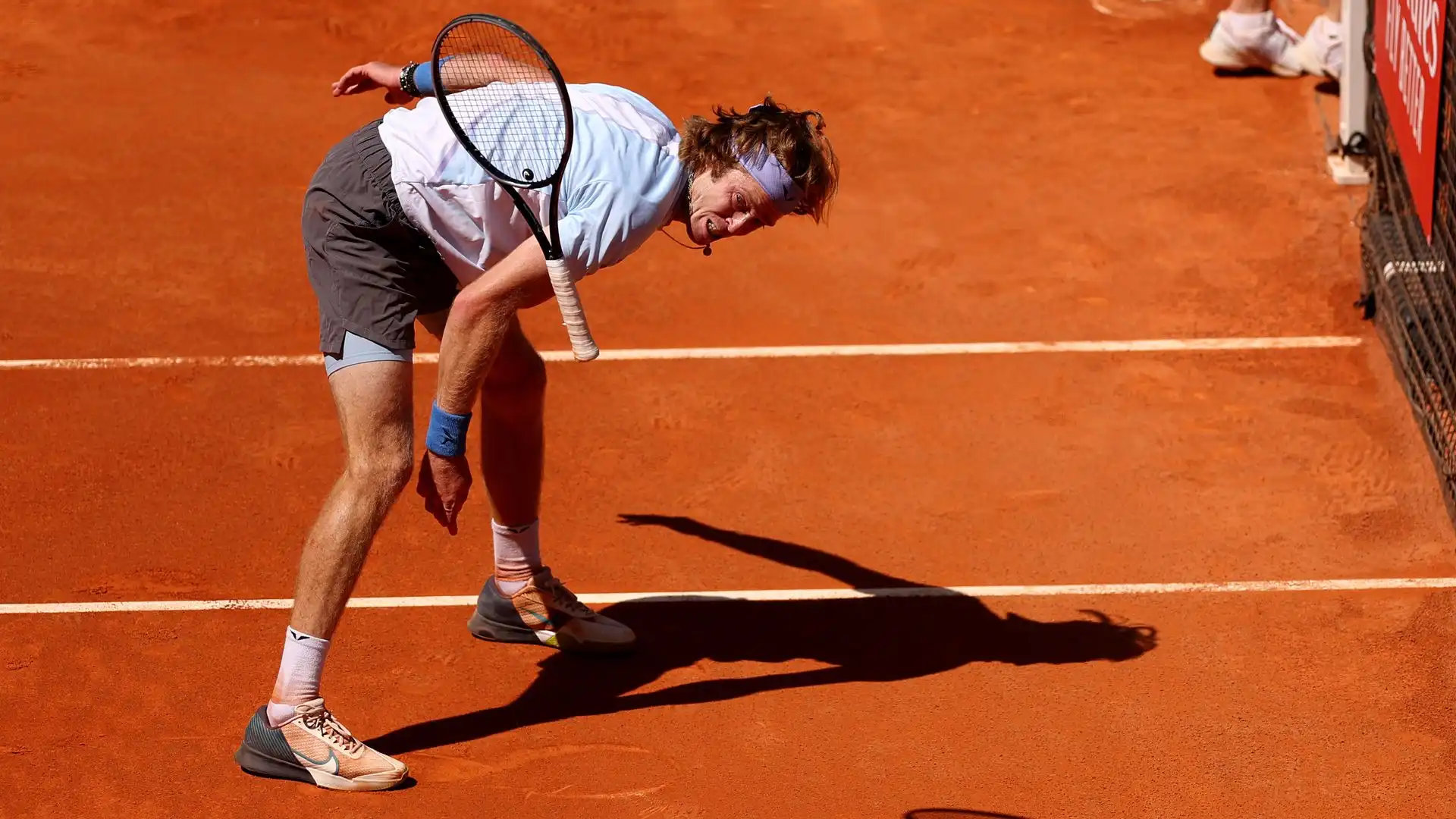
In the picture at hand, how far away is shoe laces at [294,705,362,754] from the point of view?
4.82m

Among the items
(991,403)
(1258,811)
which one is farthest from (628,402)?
(1258,811)

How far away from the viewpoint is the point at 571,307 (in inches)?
174

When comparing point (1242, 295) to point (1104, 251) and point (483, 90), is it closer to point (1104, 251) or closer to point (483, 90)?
point (1104, 251)

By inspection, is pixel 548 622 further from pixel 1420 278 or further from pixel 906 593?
pixel 1420 278

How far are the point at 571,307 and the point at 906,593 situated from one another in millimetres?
2069

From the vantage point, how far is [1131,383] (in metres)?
7.23

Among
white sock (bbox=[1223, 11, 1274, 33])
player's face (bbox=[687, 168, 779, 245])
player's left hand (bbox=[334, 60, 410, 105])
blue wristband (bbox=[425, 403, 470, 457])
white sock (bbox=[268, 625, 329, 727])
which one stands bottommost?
white sock (bbox=[268, 625, 329, 727])

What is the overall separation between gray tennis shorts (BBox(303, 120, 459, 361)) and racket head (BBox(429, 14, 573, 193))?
31cm

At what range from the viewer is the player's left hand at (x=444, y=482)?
15.1 feet

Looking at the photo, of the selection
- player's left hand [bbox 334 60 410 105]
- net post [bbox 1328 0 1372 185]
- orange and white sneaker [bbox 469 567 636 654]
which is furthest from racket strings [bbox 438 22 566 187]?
net post [bbox 1328 0 1372 185]

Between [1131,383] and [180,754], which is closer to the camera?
[180,754]

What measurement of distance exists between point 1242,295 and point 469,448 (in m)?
3.67

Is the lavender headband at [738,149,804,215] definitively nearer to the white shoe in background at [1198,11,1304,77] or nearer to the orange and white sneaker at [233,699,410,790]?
the orange and white sneaker at [233,699,410,790]

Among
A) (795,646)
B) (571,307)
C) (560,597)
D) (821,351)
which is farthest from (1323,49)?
(571,307)
